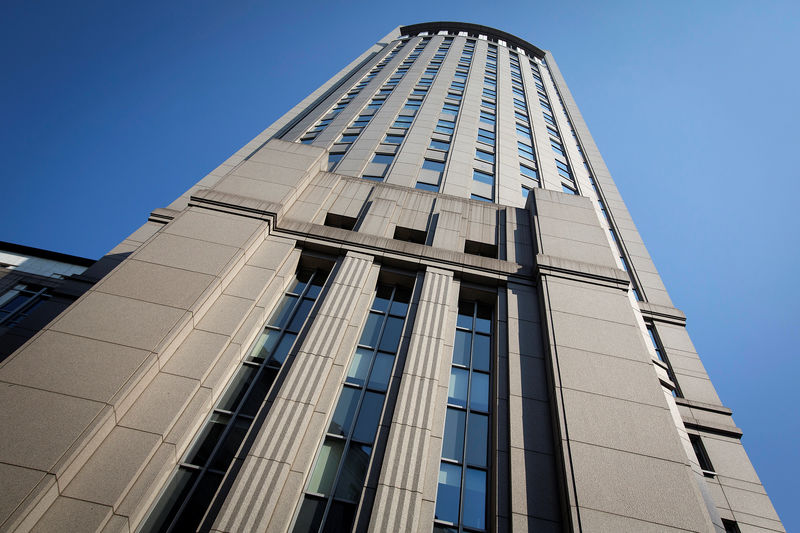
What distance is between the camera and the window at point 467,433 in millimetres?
8062

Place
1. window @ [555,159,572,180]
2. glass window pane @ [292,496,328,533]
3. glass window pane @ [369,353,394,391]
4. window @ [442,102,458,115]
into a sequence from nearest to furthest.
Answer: glass window pane @ [292,496,328,533]
glass window pane @ [369,353,394,391]
window @ [555,159,572,180]
window @ [442,102,458,115]

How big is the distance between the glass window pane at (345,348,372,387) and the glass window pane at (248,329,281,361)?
2296mm

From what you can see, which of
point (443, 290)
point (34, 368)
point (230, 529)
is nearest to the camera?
point (230, 529)

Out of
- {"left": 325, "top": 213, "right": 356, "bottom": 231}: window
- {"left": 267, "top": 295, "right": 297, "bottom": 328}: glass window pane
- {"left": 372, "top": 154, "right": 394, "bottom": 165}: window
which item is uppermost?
{"left": 372, "top": 154, "right": 394, "bottom": 165}: window

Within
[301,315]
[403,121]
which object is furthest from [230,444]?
[403,121]

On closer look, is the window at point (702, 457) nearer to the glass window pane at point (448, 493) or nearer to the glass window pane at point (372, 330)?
the glass window pane at point (448, 493)

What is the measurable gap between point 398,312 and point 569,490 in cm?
663

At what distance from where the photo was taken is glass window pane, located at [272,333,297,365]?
10.5 m

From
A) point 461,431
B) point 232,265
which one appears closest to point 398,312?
point 461,431

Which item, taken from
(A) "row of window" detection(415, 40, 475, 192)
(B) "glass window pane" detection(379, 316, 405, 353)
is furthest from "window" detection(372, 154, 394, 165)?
(B) "glass window pane" detection(379, 316, 405, 353)

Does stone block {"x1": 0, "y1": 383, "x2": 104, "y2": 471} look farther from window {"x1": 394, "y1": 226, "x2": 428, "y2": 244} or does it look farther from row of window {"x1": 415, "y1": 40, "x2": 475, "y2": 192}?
→ row of window {"x1": 415, "y1": 40, "x2": 475, "y2": 192}

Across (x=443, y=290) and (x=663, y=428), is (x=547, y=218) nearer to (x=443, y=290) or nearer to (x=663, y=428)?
(x=443, y=290)

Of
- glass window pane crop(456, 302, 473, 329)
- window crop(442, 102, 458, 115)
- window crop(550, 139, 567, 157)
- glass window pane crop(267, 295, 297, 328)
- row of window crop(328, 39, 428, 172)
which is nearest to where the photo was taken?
glass window pane crop(267, 295, 297, 328)

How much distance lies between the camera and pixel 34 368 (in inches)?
314
